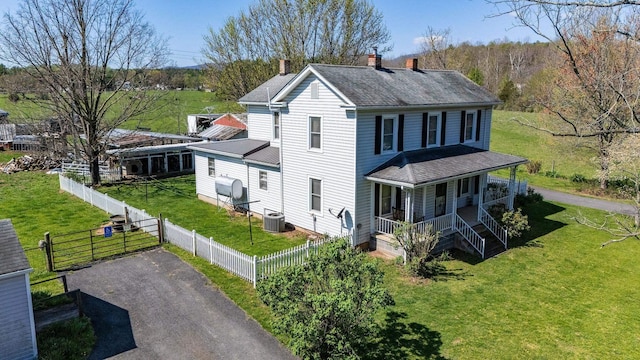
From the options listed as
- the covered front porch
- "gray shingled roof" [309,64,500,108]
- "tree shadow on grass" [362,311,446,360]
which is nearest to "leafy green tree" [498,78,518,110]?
"gray shingled roof" [309,64,500,108]

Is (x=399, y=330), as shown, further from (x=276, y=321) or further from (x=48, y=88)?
(x=48, y=88)

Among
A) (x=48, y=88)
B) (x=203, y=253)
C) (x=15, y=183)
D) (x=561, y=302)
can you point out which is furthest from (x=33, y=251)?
(x=561, y=302)

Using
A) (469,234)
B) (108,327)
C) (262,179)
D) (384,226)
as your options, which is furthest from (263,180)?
(108,327)

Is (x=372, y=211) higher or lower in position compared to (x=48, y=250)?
higher

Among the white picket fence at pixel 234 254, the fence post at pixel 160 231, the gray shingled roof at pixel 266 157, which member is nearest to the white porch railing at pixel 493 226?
the white picket fence at pixel 234 254

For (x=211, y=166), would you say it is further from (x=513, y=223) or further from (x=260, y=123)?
(x=513, y=223)
